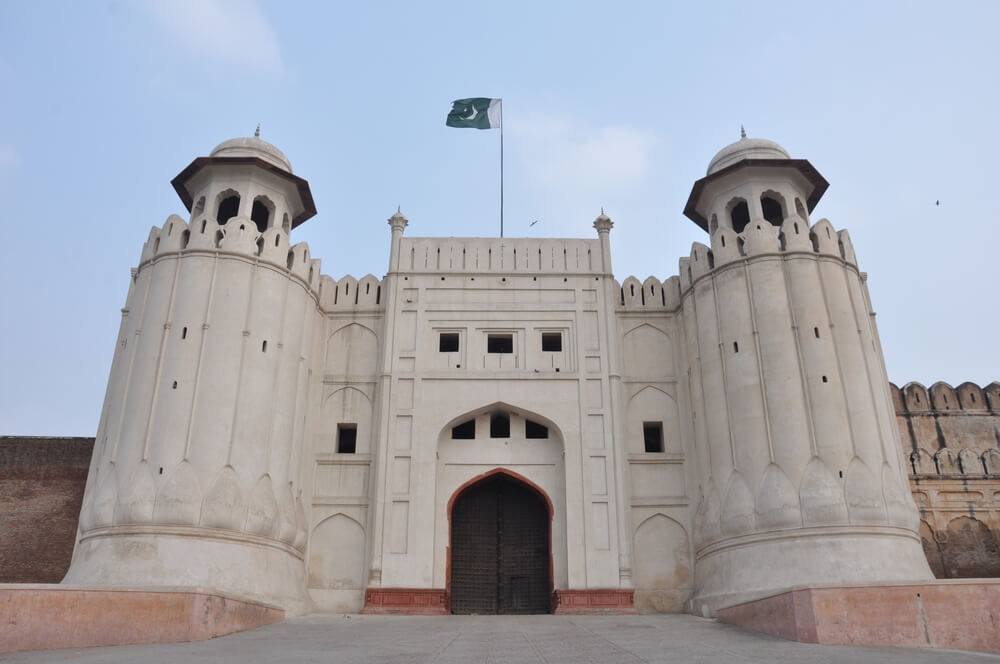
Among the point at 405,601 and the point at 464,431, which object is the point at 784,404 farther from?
the point at 405,601

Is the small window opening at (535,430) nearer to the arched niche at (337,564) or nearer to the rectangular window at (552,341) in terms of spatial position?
the rectangular window at (552,341)

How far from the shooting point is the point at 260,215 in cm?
2144

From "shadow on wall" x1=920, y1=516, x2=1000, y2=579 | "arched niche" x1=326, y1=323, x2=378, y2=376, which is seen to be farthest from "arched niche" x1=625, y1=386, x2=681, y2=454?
"shadow on wall" x1=920, y1=516, x2=1000, y2=579

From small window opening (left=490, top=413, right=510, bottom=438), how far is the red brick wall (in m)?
10.4

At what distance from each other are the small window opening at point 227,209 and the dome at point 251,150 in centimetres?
115

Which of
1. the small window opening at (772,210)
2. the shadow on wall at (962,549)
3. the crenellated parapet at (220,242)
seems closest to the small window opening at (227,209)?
the crenellated parapet at (220,242)

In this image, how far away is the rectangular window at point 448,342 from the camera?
21234mm

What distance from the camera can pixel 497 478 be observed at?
20266 mm

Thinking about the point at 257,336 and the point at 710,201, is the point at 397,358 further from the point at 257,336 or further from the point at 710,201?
the point at 710,201

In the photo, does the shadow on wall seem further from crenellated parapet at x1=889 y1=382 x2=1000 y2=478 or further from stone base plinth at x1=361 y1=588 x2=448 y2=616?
stone base plinth at x1=361 y1=588 x2=448 y2=616

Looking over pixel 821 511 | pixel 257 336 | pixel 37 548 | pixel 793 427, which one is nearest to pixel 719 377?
pixel 793 427

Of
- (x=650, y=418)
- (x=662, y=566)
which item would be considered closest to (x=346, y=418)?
(x=650, y=418)

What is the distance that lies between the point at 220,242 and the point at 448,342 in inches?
243

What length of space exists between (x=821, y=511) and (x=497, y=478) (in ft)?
25.0
